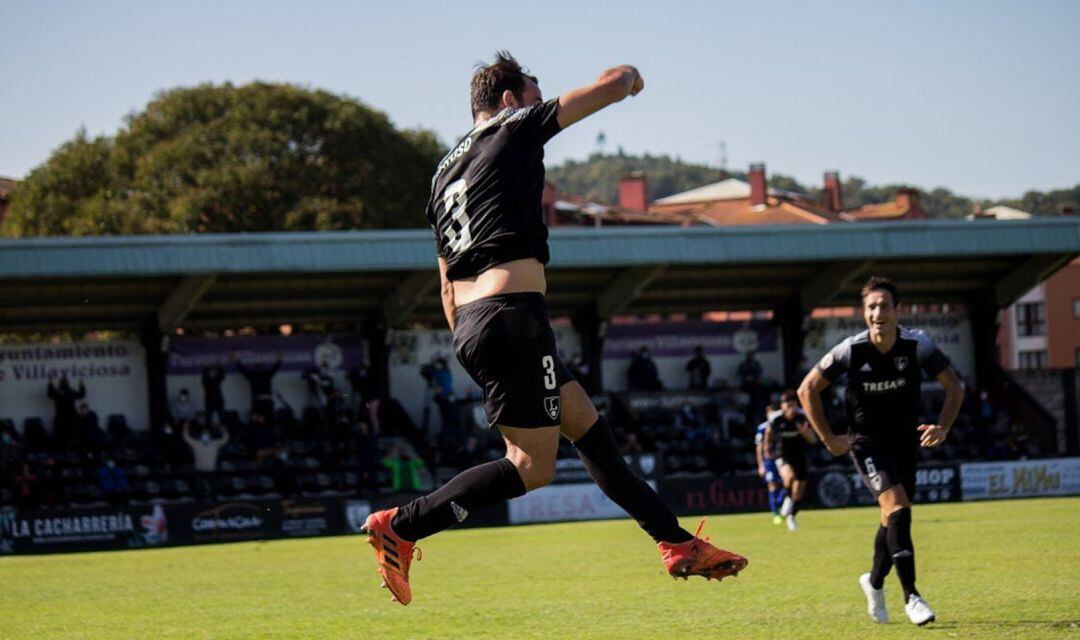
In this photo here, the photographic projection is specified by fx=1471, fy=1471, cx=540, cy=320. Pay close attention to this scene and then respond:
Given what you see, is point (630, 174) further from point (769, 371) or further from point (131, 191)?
point (769, 371)

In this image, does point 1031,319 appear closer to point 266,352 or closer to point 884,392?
point 266,352

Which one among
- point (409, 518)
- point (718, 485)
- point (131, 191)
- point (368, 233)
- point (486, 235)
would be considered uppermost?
point (131, 191)

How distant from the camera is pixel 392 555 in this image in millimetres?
6750

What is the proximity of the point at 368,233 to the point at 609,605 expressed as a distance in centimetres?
2160

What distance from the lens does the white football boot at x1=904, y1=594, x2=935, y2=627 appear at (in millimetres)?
8539

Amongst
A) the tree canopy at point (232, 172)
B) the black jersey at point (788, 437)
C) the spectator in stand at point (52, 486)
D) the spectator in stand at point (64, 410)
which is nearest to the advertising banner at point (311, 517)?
the spectator in stand at point (52, 486)

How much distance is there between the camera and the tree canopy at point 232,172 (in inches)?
2133

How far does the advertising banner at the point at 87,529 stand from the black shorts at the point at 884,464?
19.1 metres

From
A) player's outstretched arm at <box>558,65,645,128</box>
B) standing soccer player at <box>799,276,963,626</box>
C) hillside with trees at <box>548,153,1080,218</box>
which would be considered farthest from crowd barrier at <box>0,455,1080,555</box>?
hillside with trees at <box>548,153,1080,218</box>

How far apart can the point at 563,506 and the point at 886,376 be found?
65.4ft

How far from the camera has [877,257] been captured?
34.8 metres

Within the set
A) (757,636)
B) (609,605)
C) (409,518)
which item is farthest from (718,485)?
(409,518)

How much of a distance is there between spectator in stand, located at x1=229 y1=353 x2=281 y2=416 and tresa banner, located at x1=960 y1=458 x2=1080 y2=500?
14.9 metres

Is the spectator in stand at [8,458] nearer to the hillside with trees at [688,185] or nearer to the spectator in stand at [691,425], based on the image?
the spectator in stand at [691,425]
